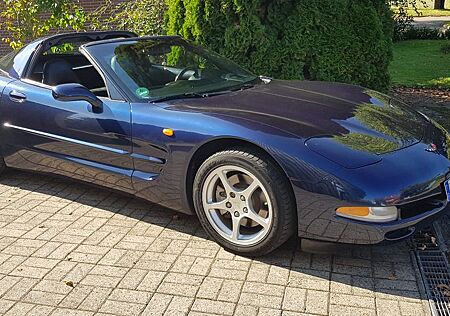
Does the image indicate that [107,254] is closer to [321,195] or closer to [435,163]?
[321,195]

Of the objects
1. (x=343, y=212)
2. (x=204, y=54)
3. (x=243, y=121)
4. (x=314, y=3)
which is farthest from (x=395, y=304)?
(x=314, y=3)

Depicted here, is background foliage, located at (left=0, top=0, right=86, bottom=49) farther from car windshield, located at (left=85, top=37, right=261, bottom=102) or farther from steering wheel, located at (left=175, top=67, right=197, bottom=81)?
steering wheel, located at (left=175, top=67, right=197, bottom=81)

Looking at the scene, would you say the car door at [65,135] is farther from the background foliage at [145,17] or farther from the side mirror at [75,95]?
the background foliage at [145,17]

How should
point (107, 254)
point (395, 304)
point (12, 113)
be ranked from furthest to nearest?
1. point (12, 113)
2. point (107, 254)
3. point (395, 304)

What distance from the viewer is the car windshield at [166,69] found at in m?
3.82

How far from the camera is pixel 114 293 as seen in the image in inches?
115

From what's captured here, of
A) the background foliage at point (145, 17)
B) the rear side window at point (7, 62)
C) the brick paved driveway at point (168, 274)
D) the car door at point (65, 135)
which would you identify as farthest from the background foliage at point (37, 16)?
the brick paved driveway at point (168, 274)

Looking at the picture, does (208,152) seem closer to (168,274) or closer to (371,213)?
(168,274)

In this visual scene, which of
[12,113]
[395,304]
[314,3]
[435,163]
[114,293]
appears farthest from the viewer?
[314,3]

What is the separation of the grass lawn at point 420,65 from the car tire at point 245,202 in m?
7.93

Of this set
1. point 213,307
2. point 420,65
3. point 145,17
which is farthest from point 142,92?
point 420,65

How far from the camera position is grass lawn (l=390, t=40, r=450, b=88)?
418 inches

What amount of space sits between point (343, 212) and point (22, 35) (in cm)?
689

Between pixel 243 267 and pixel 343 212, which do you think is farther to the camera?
pixel 243 267
